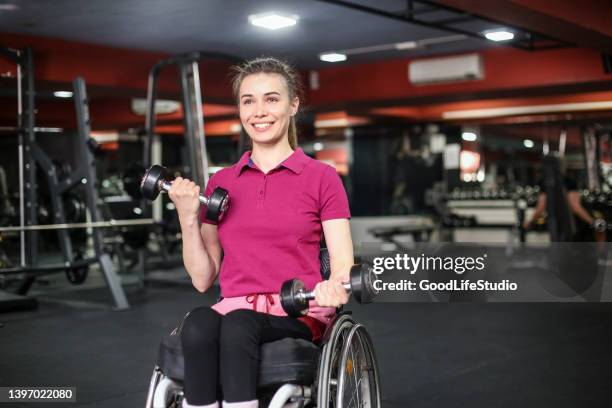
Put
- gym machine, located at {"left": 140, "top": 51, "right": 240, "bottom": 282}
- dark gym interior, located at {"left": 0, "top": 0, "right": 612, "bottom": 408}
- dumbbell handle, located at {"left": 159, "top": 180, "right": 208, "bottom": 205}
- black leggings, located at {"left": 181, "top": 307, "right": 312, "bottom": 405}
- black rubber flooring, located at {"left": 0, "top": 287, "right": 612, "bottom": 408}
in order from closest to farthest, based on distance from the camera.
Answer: black leggings, located at {"left": 181, "top": 307, "right": 312, "bottom": 405} < dumbbell handle, located at {"left": 159, "top": 180, "right": 208, "bottom": 205} < black rubber flooring, located at {"left": 0, "top": 287, "right": 612, "bottom": 408} < dark gym interior, located at {"left": 0, "top": 0, "right": 612, "bottom": 408} < gym machine, located at {"left": 140, "top": 51, "right": 240, "bottom": 282}

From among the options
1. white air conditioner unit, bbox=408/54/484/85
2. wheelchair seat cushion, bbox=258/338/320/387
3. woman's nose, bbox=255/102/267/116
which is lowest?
wheelchair seat cushion, bbox=258/338/320/387

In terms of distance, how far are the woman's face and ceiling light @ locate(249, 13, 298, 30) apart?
3867mm

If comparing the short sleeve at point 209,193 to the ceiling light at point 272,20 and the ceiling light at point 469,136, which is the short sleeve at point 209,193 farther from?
the ceiling light at point 469,136

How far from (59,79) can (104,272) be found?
2418 mm

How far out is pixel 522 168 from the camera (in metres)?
8.17

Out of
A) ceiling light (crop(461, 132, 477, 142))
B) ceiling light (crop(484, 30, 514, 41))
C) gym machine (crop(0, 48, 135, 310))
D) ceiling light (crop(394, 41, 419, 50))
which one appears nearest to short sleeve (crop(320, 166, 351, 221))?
gym machine (crop(0, 48, 135, 310))

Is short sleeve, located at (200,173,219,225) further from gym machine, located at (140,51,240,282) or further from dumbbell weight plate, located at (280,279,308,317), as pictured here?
gym machine, located at (140,51,240,282)

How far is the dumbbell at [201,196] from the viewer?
157 cm

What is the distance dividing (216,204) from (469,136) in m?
7.46

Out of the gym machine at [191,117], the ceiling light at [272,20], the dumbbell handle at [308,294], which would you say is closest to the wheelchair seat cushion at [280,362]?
the dumbbell handle at [308,294]

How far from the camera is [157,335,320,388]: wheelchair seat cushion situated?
1491 millimetres

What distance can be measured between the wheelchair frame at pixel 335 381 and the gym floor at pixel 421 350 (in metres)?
0.77

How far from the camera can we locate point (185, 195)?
1.53 m

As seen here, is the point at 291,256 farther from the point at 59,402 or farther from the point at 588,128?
the point at 588,128
